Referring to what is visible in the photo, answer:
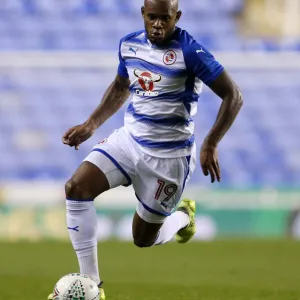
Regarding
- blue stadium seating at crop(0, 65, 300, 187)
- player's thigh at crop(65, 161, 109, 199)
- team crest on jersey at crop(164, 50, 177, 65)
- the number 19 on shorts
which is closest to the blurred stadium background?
blue stadium seating at crop(0, 65, 300, 187)

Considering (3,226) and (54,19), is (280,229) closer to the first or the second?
(3,226)

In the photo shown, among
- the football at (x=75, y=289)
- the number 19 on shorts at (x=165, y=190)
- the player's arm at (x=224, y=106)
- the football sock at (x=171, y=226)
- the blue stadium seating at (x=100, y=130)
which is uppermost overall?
the player's arm at (x=224, y=106)

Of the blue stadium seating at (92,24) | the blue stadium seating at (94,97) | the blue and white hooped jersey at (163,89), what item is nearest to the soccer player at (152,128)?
the blue and white hooped jersey at (163,89)

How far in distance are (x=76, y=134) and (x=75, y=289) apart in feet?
4.18

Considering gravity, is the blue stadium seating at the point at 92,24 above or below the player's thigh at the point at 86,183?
below

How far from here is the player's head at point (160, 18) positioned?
18.7ft

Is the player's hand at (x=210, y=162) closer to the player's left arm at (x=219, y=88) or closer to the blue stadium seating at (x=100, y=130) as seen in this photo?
the player's left arm at (x=219, y=88)

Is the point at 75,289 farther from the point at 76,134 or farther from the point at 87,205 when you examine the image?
the point at 76,134

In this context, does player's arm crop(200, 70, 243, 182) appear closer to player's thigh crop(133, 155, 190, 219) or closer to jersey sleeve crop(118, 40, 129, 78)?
player's thigh crop(133, 155, 190, 219)

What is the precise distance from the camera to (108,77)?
18.3 metres

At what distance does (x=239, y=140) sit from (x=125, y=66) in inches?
455

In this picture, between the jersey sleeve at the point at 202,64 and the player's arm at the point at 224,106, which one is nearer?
the player's arm at the point at 224,106

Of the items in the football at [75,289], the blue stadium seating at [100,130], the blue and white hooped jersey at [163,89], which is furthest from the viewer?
the blue stadium seating at [100,130]

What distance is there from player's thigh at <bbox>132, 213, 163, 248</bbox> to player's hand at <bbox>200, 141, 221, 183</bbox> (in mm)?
1298
